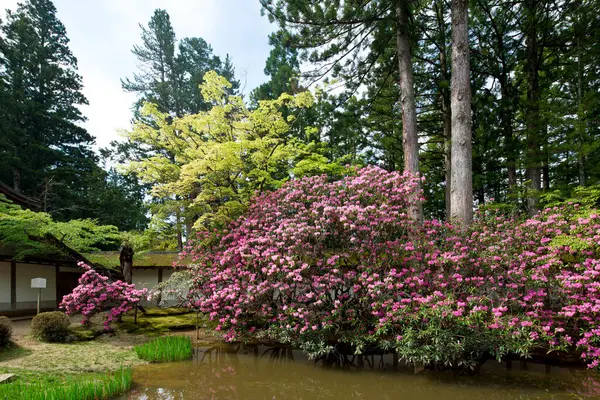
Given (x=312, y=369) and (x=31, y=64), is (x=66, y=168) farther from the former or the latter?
(x=312, y=369)

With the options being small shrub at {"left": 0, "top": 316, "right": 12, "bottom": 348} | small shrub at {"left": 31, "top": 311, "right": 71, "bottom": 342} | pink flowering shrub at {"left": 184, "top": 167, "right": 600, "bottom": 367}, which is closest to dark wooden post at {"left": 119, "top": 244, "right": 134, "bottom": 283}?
small shrub at {"left": 31, "top": 311, "right": 71, "bottom": 342}

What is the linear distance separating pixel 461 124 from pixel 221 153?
6567mm

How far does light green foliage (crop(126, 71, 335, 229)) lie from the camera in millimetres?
11344

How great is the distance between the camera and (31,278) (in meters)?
14.9

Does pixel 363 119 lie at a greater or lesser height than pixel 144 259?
greater

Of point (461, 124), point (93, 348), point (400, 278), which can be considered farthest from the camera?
point (461, 124)

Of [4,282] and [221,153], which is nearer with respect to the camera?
[221,153]

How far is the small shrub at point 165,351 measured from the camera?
780cm

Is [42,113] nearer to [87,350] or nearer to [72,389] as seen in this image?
[87,350]

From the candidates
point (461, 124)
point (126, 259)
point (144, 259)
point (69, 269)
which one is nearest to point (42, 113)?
point (69, 269)

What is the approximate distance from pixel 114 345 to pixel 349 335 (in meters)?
5.99

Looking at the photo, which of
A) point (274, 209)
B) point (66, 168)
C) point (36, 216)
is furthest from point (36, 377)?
point (66, 168)

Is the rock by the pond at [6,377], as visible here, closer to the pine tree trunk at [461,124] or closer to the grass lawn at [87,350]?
the grass lawn at [87,350]

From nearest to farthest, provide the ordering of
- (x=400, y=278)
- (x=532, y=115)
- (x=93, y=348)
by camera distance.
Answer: (x=400, y=278) < (x=93, y=348) < (x=532, y=115)
